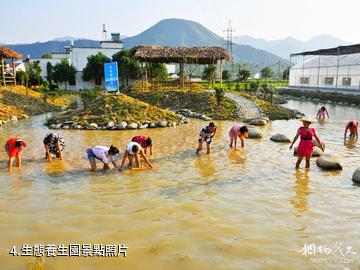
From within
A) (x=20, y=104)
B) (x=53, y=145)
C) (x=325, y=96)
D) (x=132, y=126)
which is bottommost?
(x=132, y=126)

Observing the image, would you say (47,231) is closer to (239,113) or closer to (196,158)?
(196,158)

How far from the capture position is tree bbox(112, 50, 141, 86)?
43.4 metres

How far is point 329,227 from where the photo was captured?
5.77m

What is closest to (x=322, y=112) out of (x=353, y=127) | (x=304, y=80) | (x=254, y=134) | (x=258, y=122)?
(x=258, y=122)

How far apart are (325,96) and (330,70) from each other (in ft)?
22.0

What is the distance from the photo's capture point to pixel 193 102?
23.4 m

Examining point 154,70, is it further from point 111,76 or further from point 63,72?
point 111,76

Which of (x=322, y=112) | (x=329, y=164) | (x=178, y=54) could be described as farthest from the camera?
(x=178, y=54)

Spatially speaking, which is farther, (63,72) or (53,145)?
(63,72)

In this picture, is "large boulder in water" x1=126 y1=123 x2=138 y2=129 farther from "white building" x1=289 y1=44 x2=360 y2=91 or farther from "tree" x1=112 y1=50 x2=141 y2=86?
"tree" x1=112 y1=50 x2=141 y2=86

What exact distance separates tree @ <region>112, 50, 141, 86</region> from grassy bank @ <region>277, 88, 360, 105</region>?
67.4ft

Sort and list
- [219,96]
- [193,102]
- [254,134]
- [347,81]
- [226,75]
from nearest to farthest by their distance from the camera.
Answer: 1. [254,134]
2. [219,96]
3. [193,102]
4. [347,81]
5. [226,75]

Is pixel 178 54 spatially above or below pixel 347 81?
above

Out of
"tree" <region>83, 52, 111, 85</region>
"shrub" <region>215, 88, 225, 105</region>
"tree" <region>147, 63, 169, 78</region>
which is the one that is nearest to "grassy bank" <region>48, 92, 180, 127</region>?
"shrub" <region>215, 88, 225, 105</region>
